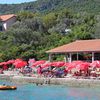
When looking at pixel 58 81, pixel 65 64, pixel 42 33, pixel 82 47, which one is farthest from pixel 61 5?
pixel 58 81

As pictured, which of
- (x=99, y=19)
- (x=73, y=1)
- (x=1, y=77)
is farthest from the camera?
(x=73, y=1)

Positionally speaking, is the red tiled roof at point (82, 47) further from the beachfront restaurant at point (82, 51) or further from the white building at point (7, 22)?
the white building at point (7, 22)

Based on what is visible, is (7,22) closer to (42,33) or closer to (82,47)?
(42,33)

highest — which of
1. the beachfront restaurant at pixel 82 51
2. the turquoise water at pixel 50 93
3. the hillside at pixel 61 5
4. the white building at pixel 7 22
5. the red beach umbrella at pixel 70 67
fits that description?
the hillside at pixel 61 5

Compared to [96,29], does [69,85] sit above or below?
below

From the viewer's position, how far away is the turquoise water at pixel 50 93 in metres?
41.8

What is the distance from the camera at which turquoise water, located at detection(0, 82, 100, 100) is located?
1646 inches

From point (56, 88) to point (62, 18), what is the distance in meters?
58.7

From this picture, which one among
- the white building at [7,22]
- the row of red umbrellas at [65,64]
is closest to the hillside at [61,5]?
the white building at [7,22]

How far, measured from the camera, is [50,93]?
45.4 meters

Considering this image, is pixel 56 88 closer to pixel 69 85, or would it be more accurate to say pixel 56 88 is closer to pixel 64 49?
pixel 69 85

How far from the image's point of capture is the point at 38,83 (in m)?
55.4

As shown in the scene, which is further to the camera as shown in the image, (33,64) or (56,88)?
(33,64)

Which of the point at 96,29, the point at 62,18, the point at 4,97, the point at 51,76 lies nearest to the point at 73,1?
the point at 62,18
